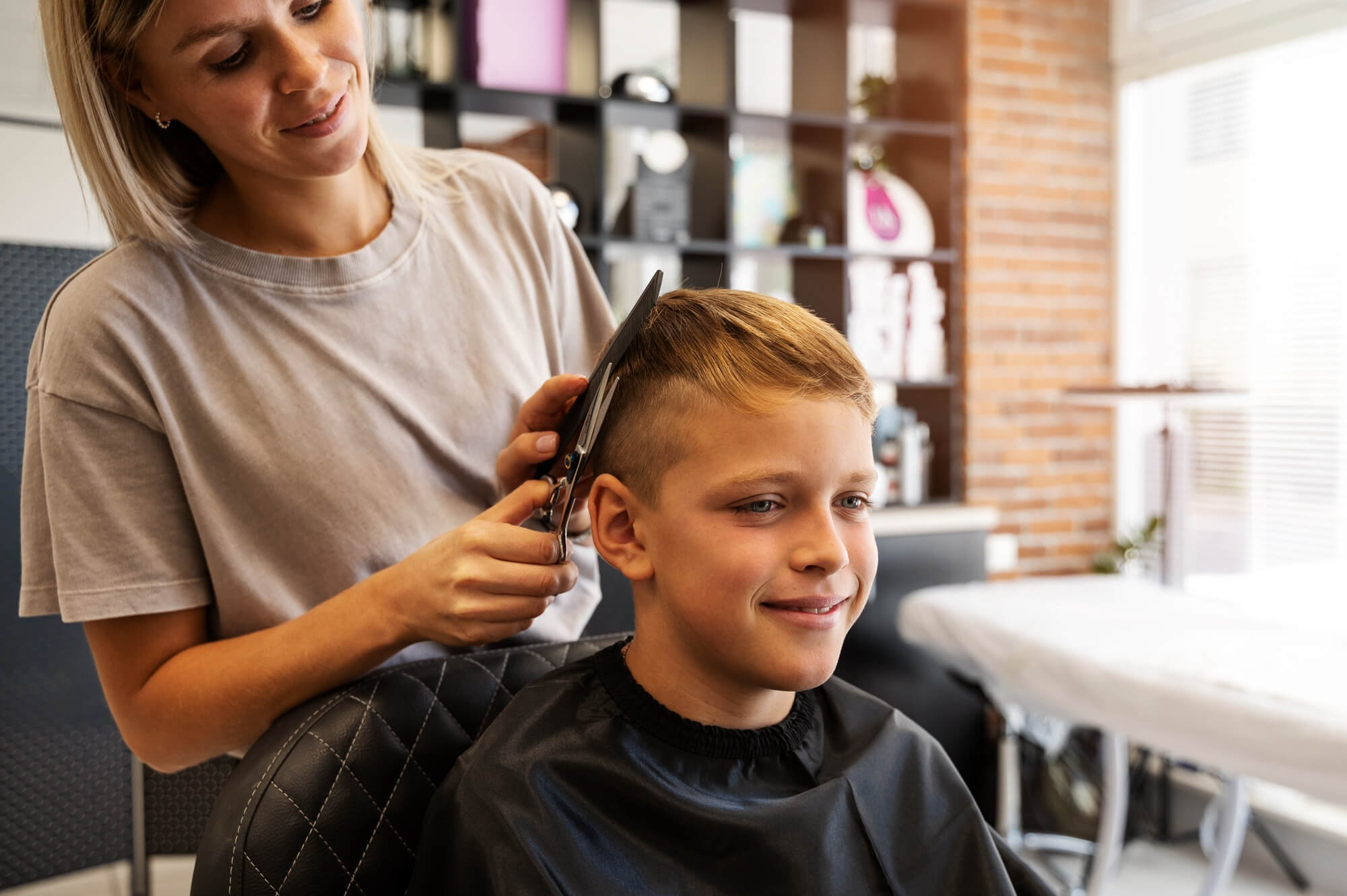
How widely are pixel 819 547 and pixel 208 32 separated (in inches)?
31.4

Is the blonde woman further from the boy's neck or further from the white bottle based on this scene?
the white bottle

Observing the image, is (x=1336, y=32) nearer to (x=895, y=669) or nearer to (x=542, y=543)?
(x=895, y=669)

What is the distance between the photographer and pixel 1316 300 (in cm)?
349

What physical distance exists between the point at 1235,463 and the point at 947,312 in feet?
4.01

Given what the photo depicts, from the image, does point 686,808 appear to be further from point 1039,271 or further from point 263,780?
point 1039,271

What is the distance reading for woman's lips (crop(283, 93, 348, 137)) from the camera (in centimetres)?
105

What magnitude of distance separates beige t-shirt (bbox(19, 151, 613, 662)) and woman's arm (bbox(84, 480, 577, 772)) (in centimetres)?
6

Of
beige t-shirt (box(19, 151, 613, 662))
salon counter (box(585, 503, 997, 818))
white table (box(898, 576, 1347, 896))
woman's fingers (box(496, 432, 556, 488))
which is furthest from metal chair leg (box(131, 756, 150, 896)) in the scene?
white table (box(898, 576, 1347, 896))

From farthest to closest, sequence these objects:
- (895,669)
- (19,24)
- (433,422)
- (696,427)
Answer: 1. (895,669)
2. (19,24)
3. (433,422)
4. (696,427)

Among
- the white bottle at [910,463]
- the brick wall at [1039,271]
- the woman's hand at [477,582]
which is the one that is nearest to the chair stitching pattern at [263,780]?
the woman's hand at [477,582]

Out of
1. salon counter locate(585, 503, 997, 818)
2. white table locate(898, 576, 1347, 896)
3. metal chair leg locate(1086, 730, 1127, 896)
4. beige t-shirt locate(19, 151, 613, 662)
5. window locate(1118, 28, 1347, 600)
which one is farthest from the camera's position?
salon counter locate(585, 503, 997, 818)

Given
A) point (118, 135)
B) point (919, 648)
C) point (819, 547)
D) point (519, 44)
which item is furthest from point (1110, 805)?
point (519, 44)

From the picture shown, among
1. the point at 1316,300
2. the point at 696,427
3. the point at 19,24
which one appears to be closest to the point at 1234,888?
the point at 1316,300

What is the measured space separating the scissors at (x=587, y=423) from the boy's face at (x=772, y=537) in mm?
111
